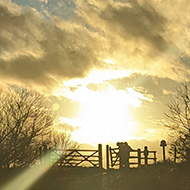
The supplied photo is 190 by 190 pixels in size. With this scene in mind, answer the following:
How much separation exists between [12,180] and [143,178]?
357 inches

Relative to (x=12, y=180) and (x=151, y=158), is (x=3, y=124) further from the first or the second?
(x=151, y=158)

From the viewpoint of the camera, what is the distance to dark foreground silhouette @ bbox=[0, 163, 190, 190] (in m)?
18.0

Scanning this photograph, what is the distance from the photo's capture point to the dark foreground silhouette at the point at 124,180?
18000 millimetres

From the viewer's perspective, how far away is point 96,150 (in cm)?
2800

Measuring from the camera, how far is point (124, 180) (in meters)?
19.5

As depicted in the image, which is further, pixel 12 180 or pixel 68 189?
pixel 12 180

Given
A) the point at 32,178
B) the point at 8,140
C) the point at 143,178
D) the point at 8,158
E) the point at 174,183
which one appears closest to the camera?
the point at 174,183

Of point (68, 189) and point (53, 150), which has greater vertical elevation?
point (53, 150)

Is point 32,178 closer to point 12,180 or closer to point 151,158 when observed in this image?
point 12,180

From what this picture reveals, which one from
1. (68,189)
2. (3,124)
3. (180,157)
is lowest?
(68,189)

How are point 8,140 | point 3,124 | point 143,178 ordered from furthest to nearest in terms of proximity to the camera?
point 3,124 → point 8,140 → point 143,178

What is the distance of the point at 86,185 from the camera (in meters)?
19.6

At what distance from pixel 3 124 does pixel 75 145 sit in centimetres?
2702

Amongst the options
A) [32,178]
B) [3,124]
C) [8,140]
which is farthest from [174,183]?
[3,124]
